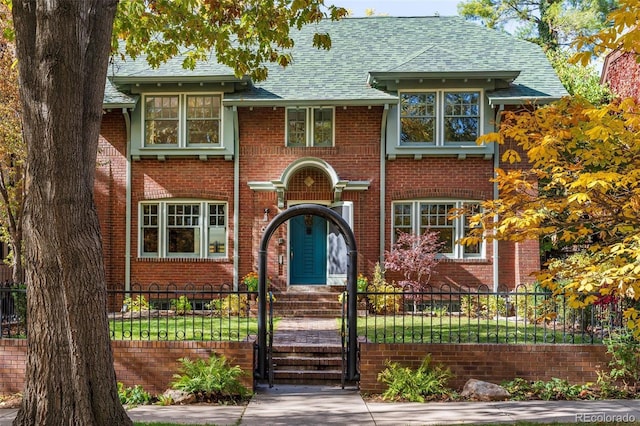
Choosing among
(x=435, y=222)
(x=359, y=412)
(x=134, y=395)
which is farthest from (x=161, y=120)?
(x=359, y=412)

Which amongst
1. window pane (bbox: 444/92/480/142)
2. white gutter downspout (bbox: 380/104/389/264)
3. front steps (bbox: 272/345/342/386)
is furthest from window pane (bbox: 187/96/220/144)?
front steps (bbox: 272/345/342/386)

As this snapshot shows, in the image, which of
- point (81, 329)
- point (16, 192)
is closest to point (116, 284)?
point (16, 192)

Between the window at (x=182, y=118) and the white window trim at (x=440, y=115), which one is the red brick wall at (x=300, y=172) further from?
the window at (x=182, y=118)

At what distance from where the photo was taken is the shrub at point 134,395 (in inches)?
355

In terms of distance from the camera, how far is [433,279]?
17.3 metres

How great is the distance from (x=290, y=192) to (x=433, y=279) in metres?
4.66

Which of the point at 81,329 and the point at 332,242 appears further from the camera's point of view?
the point at 332,242

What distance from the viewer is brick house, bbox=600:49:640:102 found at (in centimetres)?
1840

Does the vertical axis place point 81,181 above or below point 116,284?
above

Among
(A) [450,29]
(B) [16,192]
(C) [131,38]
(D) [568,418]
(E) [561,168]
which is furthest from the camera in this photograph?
(A) [450,29]

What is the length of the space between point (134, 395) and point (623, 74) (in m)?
17.6

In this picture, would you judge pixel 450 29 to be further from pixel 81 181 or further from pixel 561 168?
pixel 81 181

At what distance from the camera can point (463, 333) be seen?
1177cm

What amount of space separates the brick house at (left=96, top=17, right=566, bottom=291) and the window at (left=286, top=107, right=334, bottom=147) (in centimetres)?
3
